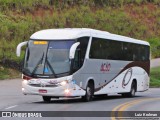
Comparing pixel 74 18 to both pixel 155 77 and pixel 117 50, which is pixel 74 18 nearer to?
pixel 155 77

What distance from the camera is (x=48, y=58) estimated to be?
23703 mm

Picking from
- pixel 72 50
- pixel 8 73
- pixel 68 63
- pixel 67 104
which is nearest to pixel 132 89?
pixel 67 104

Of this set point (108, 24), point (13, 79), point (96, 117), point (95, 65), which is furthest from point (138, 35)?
point (96, 117)

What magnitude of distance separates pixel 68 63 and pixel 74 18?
3420cm

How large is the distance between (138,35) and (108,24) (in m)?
4.73

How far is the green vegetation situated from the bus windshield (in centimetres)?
2245

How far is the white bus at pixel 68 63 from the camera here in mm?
23453

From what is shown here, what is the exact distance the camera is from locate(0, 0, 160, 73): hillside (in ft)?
159

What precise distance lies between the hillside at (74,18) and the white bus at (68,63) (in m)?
18.7

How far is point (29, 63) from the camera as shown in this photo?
78.6ft

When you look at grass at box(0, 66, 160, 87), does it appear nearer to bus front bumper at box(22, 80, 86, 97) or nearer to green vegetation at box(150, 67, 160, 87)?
green vegetation at box(150, 67, 160, 87)

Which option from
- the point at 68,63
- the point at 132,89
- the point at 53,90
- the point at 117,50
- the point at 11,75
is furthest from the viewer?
the point at 11,75

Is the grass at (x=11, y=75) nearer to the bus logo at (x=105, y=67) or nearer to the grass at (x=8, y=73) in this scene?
the grass at (x=8, y=73)

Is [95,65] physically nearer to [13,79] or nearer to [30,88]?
[30,88]
